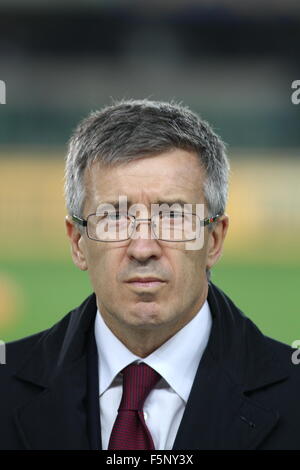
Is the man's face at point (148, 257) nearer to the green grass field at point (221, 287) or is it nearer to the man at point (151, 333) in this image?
the man at point (151, 333)

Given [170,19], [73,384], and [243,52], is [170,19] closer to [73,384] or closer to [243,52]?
[243,52]

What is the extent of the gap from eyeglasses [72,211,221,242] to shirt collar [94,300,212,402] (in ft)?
0.67

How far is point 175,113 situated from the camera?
1.79 meters

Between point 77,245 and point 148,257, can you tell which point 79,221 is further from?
point 148,257

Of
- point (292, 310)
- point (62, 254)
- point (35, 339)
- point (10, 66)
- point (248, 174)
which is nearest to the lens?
point (35, 339)

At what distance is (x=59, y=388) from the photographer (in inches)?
69.6

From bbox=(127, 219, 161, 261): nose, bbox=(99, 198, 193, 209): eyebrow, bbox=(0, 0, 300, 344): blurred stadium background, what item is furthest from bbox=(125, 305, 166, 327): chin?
bbox=(0, 0, 300, 344): blurred stadium background

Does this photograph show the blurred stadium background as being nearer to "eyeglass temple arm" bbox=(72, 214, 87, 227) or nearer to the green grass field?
the green grass field

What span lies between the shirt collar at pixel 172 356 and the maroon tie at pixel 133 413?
24mm

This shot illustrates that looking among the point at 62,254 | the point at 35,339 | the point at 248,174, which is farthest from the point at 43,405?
the point at 248,174

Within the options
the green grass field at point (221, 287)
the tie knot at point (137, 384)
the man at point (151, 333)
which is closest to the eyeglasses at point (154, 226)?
the man at point (151, 333)

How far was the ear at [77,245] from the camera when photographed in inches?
73.6

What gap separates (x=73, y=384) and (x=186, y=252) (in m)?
0.37

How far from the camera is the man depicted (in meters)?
1.68
